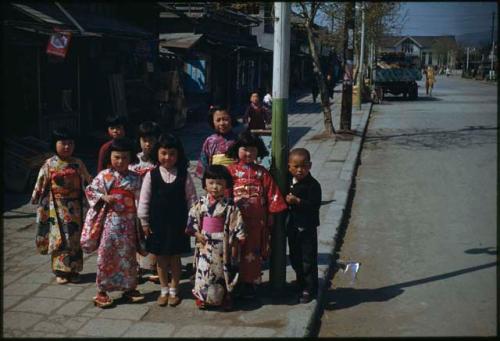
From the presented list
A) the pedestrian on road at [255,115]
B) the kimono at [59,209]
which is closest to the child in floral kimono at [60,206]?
the kimono at [59,209]

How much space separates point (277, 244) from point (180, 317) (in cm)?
102

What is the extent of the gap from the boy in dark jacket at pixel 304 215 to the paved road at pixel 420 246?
0.34 m

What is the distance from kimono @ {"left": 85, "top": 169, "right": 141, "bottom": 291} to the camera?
4895 millimetres

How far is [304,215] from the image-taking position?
4934 mm

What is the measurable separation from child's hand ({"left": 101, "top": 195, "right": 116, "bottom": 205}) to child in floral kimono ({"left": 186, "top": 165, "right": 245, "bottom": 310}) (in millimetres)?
661

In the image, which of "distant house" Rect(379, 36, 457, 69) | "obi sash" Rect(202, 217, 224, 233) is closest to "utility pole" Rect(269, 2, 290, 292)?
"obi sash" Rect(202, 217, 224, 233)

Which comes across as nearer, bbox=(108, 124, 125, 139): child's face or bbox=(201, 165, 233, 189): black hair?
bbox=(201, 165, 233, 189): black hair

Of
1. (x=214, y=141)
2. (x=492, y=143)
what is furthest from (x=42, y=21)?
(x=492, y=143)

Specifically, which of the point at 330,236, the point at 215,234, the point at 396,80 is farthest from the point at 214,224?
the point at 396,80

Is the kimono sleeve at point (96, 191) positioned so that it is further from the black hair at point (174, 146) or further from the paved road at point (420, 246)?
the paved road at point (420, 246)

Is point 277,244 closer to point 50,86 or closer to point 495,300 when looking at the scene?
point 495,300

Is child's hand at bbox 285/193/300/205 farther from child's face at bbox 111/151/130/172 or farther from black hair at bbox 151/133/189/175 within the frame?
child's face at bbox 111/151/130/172

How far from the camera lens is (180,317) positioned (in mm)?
4645

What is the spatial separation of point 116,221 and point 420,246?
3.70 metres
